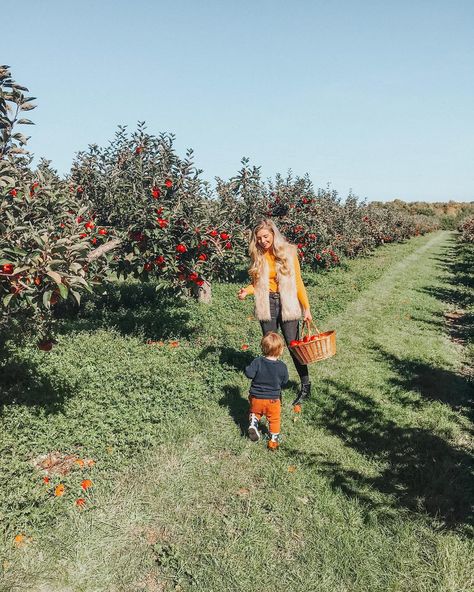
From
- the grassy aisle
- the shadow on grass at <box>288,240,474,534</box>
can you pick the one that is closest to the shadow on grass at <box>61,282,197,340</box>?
the grassy aisle

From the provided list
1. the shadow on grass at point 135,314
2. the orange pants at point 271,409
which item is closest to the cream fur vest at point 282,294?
the orange pants at point 271,409

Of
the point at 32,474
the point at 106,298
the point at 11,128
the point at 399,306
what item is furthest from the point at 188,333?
the point at 399,306

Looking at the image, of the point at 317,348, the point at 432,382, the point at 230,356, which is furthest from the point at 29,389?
the point at 432,382

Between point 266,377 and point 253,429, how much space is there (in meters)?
0.62

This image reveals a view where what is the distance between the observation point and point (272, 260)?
17.9ft

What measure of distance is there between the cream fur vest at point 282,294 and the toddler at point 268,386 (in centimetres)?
69

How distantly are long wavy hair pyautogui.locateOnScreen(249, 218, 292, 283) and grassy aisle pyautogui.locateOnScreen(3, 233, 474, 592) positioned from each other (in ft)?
6.03

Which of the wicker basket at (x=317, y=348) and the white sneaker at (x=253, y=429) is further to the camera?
the wicker basket at (x=317, y=348)

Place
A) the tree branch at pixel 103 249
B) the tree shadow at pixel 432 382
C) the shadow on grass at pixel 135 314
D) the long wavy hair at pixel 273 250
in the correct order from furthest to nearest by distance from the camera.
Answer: the shadow on grass at pixel 135 314 → the tree branch at pixel 103 249 → the tree shadow at pixel 432 382 → the long wavy hair at pixel 273 250

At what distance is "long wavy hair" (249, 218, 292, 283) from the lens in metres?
5.29

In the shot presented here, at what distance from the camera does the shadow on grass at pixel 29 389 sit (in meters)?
5.40

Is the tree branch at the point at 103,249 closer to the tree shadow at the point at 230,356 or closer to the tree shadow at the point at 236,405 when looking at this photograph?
the tree shadow at the point at 230,356

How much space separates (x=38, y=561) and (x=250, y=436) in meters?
2.32

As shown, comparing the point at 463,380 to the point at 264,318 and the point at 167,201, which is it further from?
the point at 167,201
